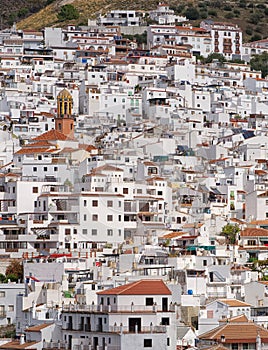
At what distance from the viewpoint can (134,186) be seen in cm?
8119

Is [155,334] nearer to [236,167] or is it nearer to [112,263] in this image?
[112,263]

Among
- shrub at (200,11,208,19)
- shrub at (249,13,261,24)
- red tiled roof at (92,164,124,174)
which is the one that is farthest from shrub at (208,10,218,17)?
red tiled roof at (92,164,124,174)

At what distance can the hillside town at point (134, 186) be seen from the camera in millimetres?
51094

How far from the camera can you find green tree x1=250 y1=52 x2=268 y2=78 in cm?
13576

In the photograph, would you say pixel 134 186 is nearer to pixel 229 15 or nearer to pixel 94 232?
pixel 94 232

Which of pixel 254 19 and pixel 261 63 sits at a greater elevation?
pixel 254 19

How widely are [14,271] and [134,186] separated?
13.3 metres

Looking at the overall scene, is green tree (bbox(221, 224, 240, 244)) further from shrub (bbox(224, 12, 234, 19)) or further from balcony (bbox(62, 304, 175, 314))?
shrub (bbox(224, 12, 234, 19))

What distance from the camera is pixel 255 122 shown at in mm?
110062

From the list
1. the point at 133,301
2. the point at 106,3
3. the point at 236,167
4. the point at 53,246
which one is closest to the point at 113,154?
the point at 236,167

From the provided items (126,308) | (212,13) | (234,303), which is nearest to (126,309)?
(126,308)

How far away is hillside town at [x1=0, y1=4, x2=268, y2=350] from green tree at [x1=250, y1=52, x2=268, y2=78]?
0.81 meters

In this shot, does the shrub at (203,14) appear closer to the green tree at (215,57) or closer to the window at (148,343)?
the green tree at (215,57)

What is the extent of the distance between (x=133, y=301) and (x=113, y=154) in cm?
4218
